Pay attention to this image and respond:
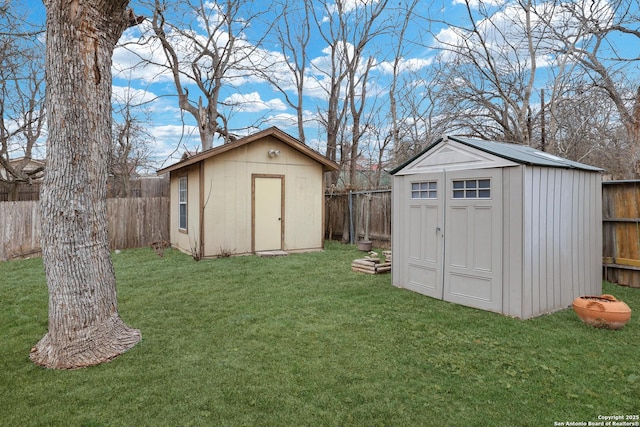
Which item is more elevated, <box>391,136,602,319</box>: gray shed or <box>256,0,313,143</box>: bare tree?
<box>256,0,313,143</box>: bare tree

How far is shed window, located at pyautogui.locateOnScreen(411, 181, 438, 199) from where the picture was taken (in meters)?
4.86

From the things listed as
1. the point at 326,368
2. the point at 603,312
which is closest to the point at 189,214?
the point at 326,368

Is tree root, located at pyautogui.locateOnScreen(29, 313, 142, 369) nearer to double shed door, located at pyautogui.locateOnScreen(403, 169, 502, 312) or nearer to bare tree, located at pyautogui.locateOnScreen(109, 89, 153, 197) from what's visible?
double shed door, located at pyautogui.locateOnScreen(403, 169, 502, 312)

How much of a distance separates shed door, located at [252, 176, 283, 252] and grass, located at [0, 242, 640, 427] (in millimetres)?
4022

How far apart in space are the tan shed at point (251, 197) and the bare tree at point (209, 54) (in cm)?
529

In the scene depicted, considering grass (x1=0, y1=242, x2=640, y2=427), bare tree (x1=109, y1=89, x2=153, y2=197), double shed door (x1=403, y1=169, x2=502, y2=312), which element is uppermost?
bare tree (x1=109, y1=89, x2=153, y2=197)

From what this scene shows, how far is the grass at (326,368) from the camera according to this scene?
7.39 ft

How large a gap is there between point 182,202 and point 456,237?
7129 mm

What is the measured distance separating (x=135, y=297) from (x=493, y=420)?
4.46 metres

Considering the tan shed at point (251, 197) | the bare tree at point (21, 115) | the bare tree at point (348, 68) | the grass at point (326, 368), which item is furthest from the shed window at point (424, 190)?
the bare tree at point (21, 115)

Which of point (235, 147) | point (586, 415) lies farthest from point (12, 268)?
point (586, 415)

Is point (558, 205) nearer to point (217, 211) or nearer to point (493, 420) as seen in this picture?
point (493, 420)

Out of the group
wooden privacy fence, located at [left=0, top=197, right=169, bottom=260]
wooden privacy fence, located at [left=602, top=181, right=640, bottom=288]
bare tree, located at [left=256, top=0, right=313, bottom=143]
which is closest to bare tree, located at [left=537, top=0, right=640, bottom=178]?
wooden privacy fence, located at [left=602, top=181, right=640, bottom=288]

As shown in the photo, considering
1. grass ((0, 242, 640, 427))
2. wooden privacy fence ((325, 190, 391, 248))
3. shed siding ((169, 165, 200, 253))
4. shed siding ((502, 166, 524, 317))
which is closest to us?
grass ((0, 242, 640, 427))
